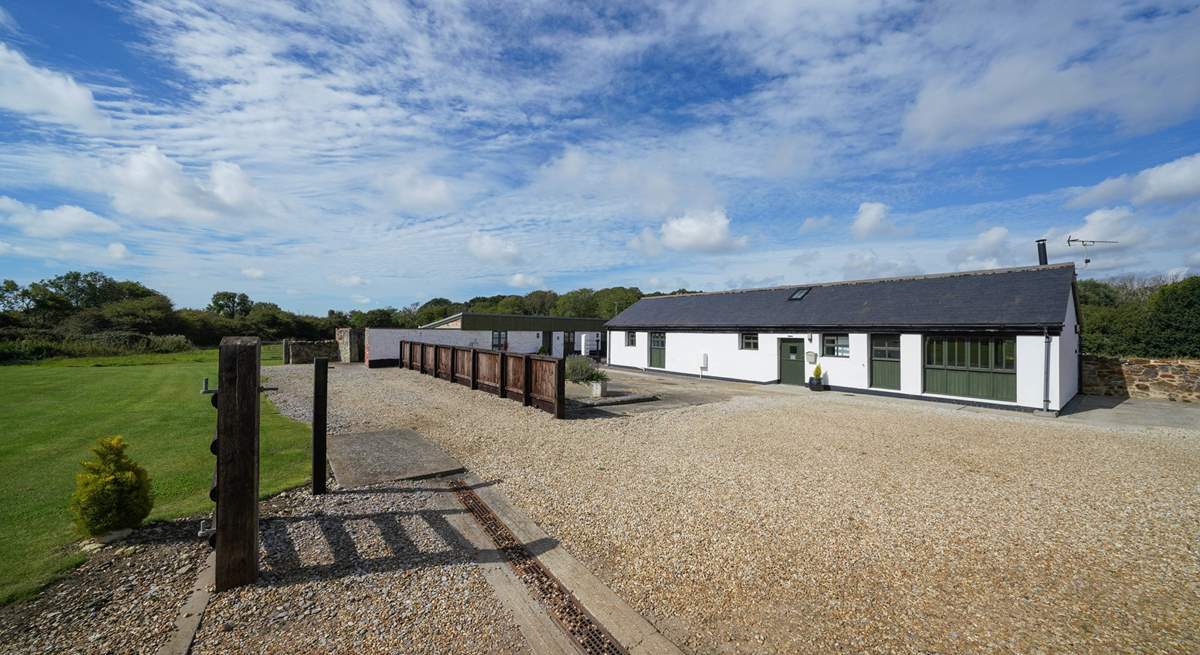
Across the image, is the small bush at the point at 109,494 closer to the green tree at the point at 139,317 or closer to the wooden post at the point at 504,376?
the wooden post at the point at 504,376

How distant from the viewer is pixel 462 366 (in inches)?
655

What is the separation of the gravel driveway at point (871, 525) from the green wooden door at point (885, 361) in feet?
16.6

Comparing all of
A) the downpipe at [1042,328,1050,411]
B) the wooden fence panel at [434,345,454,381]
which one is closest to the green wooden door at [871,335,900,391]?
the downpipe at [1042,328,1050,411]

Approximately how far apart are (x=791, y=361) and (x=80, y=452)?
18429 millimetres

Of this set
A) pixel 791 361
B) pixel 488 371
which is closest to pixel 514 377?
pixel 488 371

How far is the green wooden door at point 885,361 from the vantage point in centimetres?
1534

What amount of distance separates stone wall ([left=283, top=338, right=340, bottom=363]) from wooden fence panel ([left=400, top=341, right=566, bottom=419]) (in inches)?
476

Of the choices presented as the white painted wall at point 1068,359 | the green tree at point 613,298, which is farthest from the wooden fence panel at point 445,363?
the green tree at point 613,298

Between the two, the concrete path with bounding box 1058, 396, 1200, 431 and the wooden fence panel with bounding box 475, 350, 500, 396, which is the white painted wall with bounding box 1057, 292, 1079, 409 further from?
the wooden fence panel with bounding box 475, 350, 500, 396

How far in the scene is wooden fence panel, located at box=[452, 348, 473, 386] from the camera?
16.0 metres

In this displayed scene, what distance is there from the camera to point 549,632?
3350 millimetres

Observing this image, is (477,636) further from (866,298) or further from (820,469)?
(866,298)

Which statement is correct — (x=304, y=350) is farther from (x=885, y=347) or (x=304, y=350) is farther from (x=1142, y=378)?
(x=1142, y=378)

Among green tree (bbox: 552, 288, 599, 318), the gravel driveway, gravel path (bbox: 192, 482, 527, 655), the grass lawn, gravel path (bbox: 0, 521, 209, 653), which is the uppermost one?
green tree (bbox: 552, 288, 599, 318)
